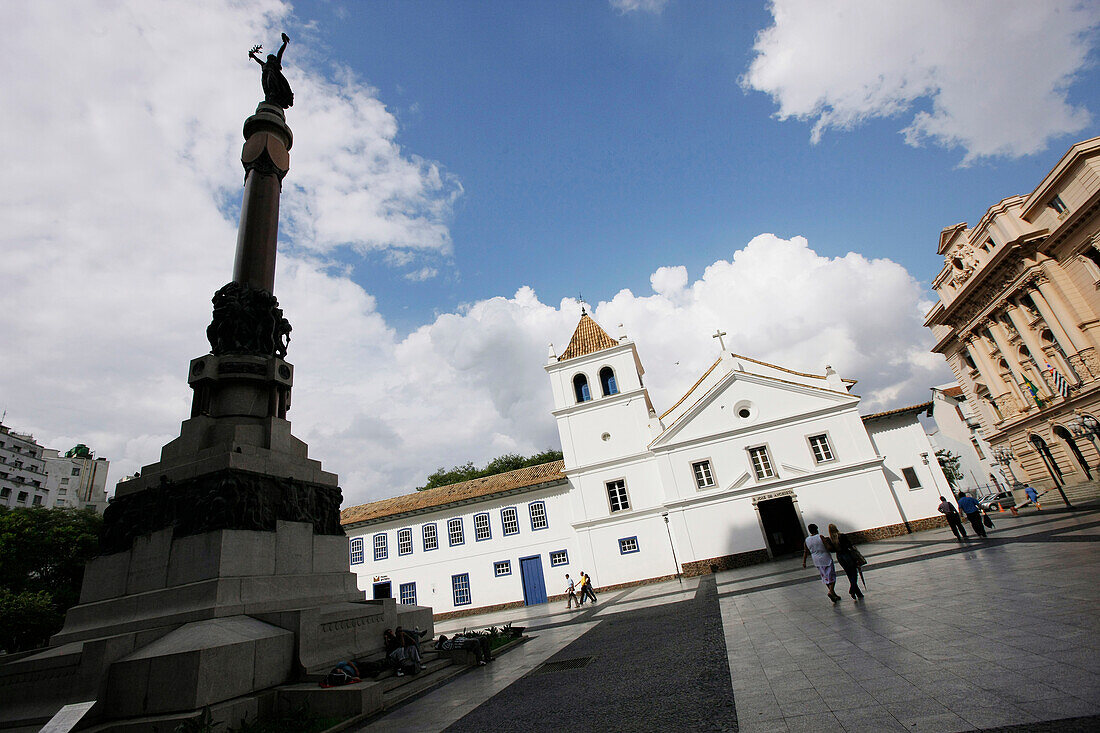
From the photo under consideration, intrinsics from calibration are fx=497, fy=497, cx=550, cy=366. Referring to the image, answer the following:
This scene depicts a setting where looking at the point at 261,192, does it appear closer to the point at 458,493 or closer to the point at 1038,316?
the point at 458,493

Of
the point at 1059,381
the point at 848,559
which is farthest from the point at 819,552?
the point at 1059,381

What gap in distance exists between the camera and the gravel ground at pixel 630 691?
4992 mm

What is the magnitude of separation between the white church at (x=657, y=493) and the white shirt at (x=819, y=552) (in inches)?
649

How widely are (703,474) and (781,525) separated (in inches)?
233

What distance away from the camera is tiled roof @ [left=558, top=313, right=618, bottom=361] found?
3181 cm

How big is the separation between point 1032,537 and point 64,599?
123ft

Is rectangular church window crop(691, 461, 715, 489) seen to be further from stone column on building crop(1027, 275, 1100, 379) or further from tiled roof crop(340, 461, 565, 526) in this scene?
stone column on building crop(1027, 275, 1100, 379)

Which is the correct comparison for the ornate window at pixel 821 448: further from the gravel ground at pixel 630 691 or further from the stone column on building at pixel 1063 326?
the gravel ground at pixel 630 691

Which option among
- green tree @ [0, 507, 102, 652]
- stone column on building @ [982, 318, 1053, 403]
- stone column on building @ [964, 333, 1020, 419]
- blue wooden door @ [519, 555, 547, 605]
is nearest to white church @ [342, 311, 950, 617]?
blue wooden door @ [519, 555, 547, 605]

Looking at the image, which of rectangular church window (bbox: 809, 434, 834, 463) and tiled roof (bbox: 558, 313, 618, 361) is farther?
tiled roof (bbox: 558, 313, 618, 361)

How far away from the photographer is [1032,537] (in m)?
13.4

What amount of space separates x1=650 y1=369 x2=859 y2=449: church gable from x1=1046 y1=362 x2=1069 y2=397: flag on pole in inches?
457

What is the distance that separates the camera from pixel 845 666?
17.6ft

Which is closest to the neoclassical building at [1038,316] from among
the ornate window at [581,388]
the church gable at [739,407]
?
the church gable at [739,407]
